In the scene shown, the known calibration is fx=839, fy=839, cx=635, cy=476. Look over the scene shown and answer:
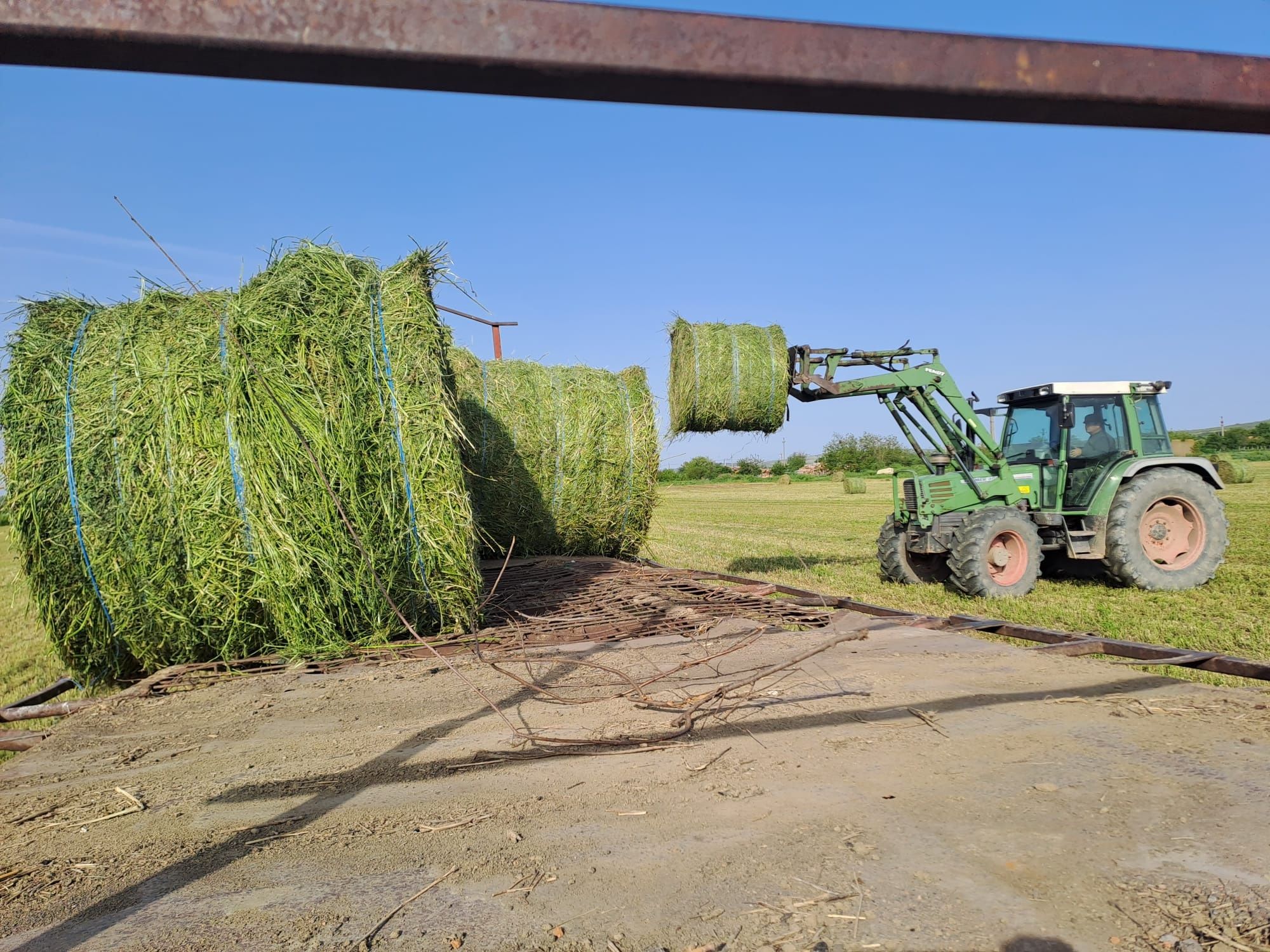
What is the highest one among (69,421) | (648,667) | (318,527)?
(69,421)

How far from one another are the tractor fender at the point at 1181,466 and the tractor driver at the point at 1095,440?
1.13 feet

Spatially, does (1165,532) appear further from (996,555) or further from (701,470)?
(701,470)

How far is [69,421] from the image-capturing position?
176 inches

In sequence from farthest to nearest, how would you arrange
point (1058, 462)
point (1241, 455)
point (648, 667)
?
point (1241, 455), point (1058, 462), point (648, 667)

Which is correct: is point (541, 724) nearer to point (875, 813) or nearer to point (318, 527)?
point (875, 813)

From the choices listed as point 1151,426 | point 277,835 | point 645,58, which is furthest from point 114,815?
point 1151,426

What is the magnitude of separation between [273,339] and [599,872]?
3.61m

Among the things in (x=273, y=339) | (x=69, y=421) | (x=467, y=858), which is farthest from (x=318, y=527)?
(x=467, y=858)

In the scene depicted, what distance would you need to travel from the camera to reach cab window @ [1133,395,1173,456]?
8609 millimetres

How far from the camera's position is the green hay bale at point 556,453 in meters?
8.30

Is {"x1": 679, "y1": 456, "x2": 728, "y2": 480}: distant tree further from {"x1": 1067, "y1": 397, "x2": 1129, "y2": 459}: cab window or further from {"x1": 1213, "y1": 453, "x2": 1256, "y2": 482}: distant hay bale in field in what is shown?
{"x1": 1067, "y1": 397, "x2": 1129, "y2": 459}: cab window

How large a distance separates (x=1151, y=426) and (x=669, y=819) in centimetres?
827

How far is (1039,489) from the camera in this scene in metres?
8.59

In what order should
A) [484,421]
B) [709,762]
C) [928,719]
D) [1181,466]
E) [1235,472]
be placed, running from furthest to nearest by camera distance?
1. [1235,472]
2. [1181,466]
3. [484,421]
4. [928,719]
5. [709,762]
